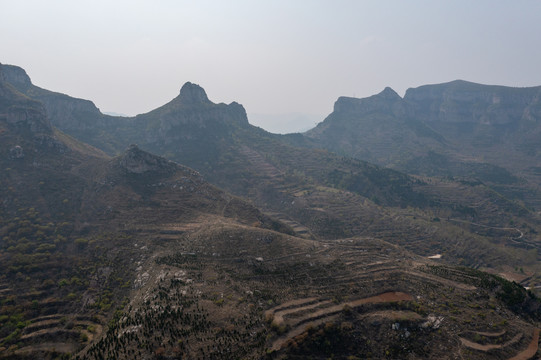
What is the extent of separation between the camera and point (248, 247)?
97562 millimetres

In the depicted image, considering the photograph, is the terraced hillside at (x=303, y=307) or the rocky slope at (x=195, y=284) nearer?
the terraced hillside at (x=303, y=307)

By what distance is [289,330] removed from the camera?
6106 centimetres

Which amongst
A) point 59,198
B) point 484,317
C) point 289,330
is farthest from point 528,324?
point 59,198

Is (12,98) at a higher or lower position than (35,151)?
higher

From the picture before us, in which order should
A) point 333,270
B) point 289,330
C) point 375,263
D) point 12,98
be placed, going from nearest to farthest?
point 289,330 → point 333,270 → point 375,263 → point 12,98

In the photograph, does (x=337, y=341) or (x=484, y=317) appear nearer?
(x=337, y=341)

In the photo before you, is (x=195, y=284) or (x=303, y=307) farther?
(x=195, y=284)

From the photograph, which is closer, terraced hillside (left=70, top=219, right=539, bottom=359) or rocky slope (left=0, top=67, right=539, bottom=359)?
terraced hillside (left=70, top=219, right=539, bottom=359)

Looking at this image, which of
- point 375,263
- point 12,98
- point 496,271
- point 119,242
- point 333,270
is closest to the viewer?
point 333,270

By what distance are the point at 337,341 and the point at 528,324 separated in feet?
170

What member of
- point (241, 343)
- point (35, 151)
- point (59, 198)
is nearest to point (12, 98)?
point (35, 151)

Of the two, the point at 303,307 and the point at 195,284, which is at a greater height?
the point at 195,284

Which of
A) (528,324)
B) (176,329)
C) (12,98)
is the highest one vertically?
(12,98)

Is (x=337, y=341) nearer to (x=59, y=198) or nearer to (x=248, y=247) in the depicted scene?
(x=248, y=247)
